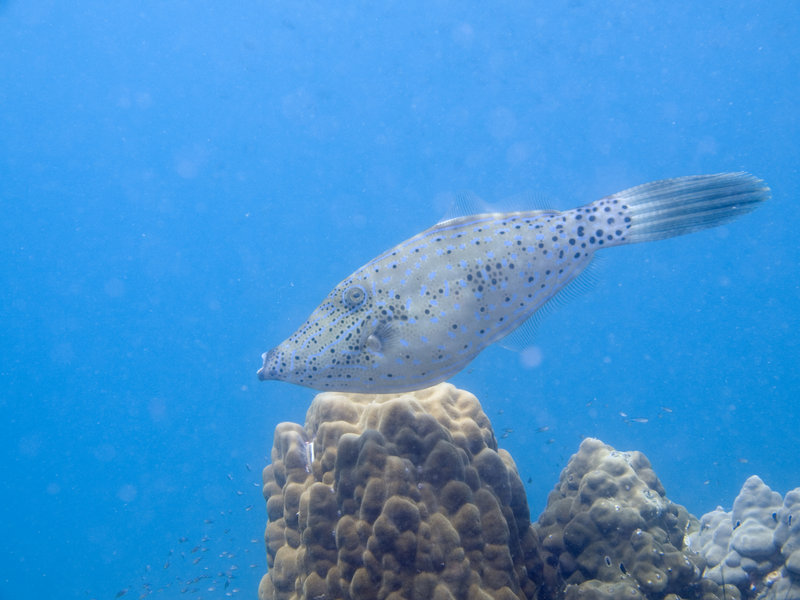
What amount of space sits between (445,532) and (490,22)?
189ft

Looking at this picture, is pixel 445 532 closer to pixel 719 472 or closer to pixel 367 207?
pixel 719 472

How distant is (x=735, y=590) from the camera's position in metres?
5.21

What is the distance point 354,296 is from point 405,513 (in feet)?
6.24

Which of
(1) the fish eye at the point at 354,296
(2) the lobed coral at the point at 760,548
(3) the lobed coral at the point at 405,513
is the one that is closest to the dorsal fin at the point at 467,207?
(1) the fish eye at the point at 354,296

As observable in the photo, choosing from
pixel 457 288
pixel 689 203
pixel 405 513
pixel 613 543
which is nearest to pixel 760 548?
pixel 613 543

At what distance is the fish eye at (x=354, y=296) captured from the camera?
350 centimetres

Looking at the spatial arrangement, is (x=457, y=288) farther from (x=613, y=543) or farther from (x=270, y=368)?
(x=613, y=543)

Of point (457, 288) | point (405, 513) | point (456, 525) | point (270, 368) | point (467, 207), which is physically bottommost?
point (456, 525)

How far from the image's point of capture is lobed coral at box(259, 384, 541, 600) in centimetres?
393

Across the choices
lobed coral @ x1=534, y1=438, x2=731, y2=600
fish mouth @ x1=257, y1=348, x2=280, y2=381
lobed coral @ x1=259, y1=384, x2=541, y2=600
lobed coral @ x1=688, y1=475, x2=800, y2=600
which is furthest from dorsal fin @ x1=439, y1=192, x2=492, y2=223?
lobed coral @ x1=688, y1=475, x2=800, y2=600

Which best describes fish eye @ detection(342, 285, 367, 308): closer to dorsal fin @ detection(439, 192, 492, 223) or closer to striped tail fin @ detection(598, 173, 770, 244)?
dorsal fin @ detection(439, 192, 492, 223)

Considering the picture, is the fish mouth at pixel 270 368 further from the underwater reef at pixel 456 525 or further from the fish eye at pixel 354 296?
the underwater reef at pixel 456 525

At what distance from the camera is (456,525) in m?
4.11

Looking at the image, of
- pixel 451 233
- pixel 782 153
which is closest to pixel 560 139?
pixel 782 153
